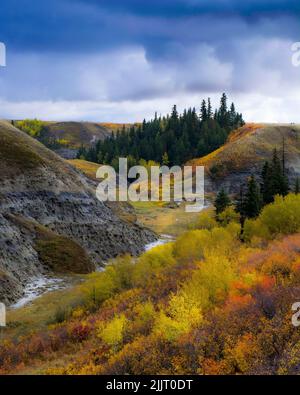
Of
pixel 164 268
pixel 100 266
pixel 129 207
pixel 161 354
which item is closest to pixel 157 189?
pixel 129 207

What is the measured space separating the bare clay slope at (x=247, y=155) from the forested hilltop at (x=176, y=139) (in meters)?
6.81

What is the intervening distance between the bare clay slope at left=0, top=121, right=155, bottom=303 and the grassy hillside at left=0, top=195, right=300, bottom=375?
9.63 meters

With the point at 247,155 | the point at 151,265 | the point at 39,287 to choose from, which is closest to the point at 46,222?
the point at 39,287

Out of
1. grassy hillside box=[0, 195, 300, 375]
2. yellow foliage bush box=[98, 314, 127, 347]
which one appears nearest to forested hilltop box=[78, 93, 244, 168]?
grassy hillside box=[0, 195, 300, 375]

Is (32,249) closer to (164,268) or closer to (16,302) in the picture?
(16,302)

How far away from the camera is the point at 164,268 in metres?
40.0

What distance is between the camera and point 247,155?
5034 inches

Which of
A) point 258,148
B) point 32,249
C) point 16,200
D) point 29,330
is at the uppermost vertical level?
point 258,148

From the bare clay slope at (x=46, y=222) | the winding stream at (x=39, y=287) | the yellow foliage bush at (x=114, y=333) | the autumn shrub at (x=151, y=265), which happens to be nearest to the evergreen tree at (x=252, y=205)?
the autumn shrub at (x=151, y=265)

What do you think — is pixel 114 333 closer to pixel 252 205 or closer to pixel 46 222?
pixel 252 205

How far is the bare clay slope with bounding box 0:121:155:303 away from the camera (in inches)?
1961
